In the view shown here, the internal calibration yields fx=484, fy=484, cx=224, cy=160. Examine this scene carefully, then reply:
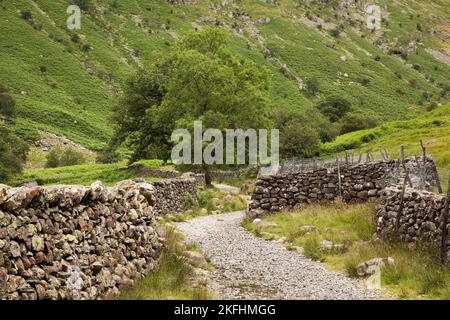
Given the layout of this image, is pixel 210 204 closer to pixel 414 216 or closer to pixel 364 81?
pixel 414 216

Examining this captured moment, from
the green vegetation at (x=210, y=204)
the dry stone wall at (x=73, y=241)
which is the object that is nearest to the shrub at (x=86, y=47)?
the green vegetation at (x=210, y=204)

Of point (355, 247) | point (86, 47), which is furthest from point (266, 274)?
point (86, 47)

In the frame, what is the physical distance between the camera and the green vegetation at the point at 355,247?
426 inches

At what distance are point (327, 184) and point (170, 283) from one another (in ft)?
48.2

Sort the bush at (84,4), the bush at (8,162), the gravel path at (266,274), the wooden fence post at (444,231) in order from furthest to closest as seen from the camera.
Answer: the bush at (84,4)
the bush at (8,162)
the wooden fence post at (444,231)
the gravel path at (266,274)

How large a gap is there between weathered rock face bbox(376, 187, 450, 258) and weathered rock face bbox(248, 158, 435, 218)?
5805mm

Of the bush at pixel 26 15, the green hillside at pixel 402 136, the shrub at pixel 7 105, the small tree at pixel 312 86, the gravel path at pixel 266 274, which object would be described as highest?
the bush at pixel 26 15

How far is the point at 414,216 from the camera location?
1384cm

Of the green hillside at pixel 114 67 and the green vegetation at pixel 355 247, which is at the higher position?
the green hillside at pixel 114 67

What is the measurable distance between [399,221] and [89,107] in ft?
378

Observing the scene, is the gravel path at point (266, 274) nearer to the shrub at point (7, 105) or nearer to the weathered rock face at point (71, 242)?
the weathered rock face at point (71, 242)

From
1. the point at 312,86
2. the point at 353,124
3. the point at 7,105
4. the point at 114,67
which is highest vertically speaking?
the point at 114,67

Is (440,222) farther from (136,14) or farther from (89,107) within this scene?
(136,14)

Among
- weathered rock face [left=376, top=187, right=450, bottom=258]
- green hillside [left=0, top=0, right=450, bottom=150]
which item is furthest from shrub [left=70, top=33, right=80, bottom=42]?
weathered rock face [left=376, top=187, right=450, bottom=258]
